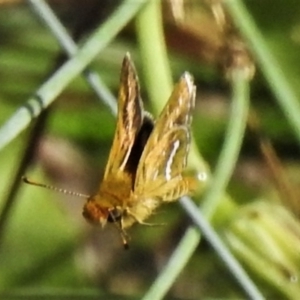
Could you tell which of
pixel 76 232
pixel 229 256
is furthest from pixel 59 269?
pixel 229 256

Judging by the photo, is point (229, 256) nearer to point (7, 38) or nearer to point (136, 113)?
point (136, 113)

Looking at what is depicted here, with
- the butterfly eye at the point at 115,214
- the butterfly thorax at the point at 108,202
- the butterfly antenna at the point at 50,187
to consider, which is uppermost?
the butterfly antenna at the point at 50,187

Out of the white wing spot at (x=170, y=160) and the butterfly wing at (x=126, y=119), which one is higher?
the butterfly wing at (x=126, y=119)
